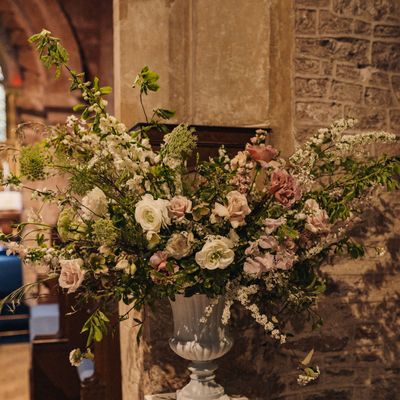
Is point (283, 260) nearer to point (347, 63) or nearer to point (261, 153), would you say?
point (261, 153)

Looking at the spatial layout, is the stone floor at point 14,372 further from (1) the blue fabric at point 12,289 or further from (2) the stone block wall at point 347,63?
(2) the stone block wall at point 347,63

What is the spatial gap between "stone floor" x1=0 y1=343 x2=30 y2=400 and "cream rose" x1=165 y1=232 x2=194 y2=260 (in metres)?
3.08

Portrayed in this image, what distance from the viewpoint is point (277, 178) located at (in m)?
1.72

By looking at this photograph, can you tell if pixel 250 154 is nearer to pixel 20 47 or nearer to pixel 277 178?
pixel 277 178

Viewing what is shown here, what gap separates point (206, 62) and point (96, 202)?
1232 millimetres

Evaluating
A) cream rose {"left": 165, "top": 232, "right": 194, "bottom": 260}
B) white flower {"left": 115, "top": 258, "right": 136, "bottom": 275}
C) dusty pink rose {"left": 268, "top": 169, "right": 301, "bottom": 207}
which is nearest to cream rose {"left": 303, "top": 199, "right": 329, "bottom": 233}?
dusty pink rose {"left": 268, "top": 169, "right": 301, "bottom": 207}

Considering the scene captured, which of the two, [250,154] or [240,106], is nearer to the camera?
[250,154]

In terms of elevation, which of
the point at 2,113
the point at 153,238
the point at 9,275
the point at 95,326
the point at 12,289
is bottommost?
the point at 12,289

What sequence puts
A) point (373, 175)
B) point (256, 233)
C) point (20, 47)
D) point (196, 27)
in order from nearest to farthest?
point (256, 233)
point (373, 175)
point (196, 27)
point (20, 47)

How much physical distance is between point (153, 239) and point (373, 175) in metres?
0.83

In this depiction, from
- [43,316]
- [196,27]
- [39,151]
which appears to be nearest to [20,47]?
[43,316]

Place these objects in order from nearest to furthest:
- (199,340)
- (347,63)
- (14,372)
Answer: (199,340)
(347,63)
(14,372)

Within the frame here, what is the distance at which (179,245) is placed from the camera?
1675 mm

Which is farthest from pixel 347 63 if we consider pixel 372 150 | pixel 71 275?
pixel 71 275
